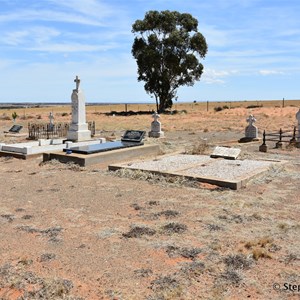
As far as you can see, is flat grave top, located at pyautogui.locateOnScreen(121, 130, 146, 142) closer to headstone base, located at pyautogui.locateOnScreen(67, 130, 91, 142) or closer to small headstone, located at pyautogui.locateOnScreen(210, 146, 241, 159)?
headstone base, located at pyautogui.locateOnScreen(67, 130, 91, 142)

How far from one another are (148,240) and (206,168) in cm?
588

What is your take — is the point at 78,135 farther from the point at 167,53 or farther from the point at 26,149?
the point at 167,53

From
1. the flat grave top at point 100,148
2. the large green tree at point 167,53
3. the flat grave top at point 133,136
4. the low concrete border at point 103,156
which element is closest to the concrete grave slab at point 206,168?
the low concrete border at point 103,156

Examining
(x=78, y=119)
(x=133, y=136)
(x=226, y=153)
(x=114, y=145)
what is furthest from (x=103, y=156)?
(x=78, y=119)

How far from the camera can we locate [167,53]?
4803 cm

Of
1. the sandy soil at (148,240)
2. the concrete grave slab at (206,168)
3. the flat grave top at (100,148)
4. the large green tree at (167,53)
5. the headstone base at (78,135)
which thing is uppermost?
the large green tree at (167,53)

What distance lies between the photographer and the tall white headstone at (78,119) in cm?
1822

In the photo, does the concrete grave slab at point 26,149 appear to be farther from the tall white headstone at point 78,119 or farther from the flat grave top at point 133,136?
the flat grave top at point 133,136

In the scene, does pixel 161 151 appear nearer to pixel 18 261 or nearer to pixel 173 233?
pixel 173 233

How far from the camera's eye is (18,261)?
16.8 ft

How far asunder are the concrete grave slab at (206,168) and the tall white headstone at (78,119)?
19.7 ft

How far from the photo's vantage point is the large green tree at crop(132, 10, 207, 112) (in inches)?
1880

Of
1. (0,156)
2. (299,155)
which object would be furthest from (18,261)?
(299,155)

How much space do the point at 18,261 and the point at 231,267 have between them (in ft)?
9.43
